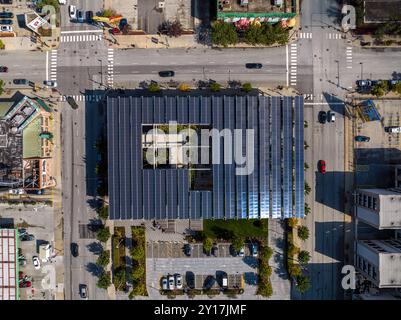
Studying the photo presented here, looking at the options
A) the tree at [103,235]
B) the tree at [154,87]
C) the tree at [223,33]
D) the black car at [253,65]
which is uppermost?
the tree at [223,33]

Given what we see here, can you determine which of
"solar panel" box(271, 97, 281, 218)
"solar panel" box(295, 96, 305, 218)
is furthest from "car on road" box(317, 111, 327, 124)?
"solar panel" box(271, 97, 281, 218)

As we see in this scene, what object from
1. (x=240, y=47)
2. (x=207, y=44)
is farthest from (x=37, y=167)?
(x=240, y=47)

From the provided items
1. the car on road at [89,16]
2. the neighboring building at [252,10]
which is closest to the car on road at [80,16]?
the car on road at [89,16]

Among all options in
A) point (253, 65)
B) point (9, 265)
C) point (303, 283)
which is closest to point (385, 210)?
point (303, 283)

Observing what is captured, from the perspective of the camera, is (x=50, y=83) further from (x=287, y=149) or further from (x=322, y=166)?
(x=322, y=166)

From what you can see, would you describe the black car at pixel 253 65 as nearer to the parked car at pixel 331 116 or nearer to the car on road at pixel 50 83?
the parked car at pixel 331 116
